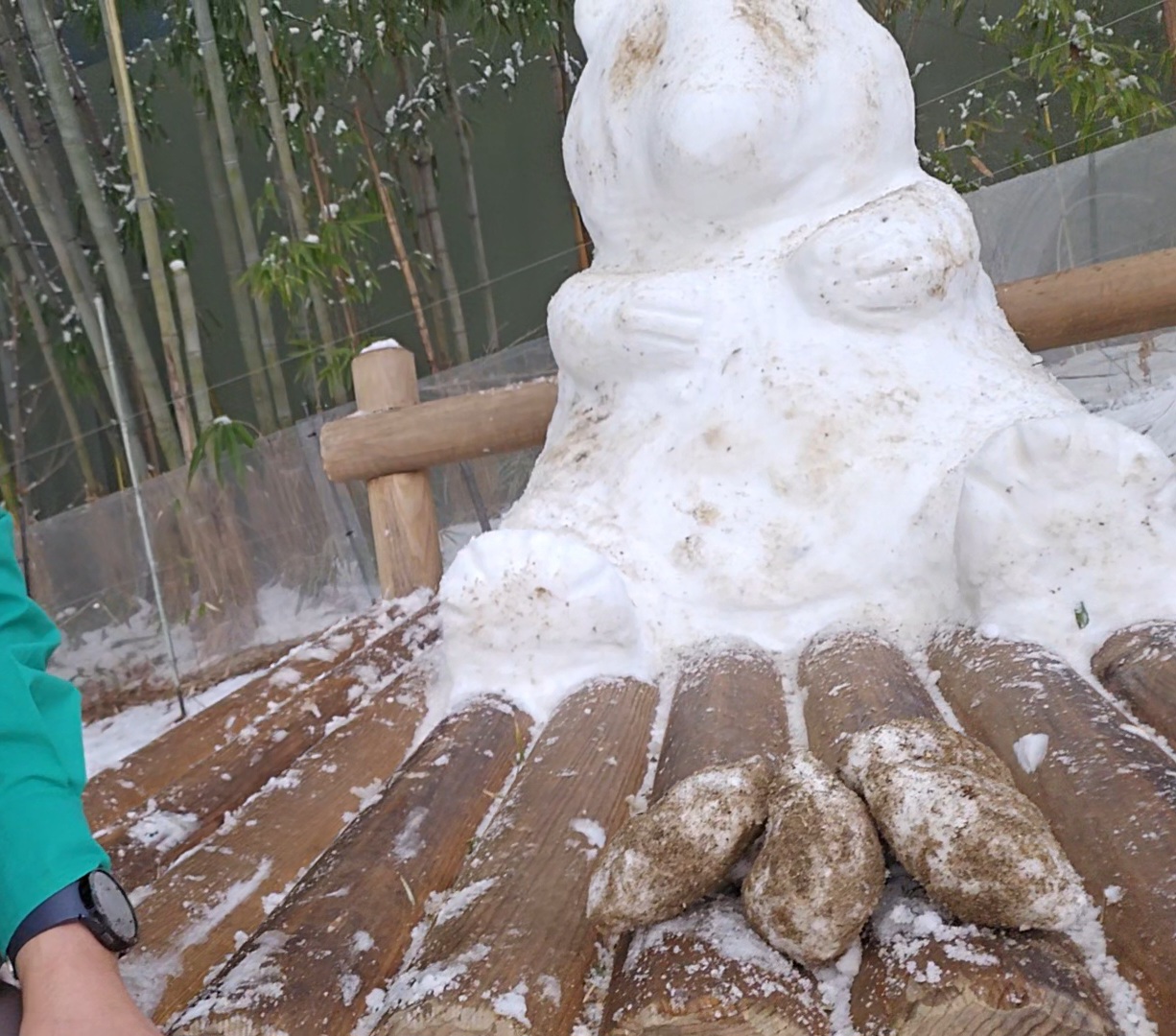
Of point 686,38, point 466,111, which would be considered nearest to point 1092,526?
point 686,38

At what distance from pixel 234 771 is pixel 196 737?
223 mm

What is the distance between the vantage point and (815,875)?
71 centimetres

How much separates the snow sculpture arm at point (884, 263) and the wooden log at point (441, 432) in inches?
31.3

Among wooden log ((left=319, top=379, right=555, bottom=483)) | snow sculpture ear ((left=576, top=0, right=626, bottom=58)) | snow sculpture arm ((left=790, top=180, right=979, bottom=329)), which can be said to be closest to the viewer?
snow sculpture arm ((left=790, top=180, right=979, bottom=329))

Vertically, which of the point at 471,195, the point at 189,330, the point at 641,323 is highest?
the point at 471,195

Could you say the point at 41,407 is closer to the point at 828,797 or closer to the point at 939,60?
the point at 939,60

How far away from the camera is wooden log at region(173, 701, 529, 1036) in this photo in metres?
0.74

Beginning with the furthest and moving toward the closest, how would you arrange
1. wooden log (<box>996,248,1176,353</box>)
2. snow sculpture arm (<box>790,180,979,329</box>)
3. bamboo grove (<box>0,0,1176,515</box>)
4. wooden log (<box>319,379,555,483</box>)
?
bamboo grove (<box>0,0,1176,515</box>) → wooden log (<box>319,379,555,483</box>) → wooden log (<box>996,248,1176,353</box>) → snow sculpture arm (<box>790,180,979,329</box>)

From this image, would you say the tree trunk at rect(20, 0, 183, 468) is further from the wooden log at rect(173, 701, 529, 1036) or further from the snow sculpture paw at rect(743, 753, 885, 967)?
the snow sculpture paw at rect(743, 753, 885, 967)

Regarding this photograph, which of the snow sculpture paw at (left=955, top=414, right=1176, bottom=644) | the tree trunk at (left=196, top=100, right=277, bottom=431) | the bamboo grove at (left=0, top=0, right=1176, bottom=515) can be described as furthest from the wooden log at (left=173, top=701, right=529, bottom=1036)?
the tree trunk at (left=196, top=100, right=277, bottom=431)

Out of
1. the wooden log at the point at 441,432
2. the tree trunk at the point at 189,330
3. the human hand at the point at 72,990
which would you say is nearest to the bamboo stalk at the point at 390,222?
the tree trunk at the point at 189,330

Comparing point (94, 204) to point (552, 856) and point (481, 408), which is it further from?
point (552, 856)

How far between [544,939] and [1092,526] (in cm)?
82

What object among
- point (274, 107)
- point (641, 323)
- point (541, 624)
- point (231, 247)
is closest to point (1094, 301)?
point (641, 323)
